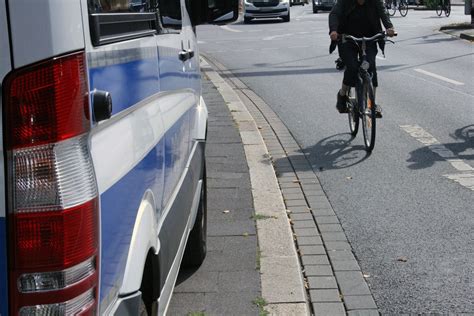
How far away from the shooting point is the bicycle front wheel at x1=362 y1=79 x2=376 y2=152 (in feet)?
27.4

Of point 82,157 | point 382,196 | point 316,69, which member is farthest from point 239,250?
point 316,69

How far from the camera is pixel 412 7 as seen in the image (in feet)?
159

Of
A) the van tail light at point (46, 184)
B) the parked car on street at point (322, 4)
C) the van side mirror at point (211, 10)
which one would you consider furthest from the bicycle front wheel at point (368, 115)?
the parked car on street at point (322, 4)

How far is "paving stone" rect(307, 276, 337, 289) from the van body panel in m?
3.21

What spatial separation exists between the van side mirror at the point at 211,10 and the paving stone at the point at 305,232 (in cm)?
185

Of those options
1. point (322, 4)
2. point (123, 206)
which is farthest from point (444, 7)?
point (123, 206)

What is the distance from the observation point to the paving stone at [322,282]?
4.72 m

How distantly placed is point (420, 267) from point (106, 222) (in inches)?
136

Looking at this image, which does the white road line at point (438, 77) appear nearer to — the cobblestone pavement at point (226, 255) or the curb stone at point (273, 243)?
the curb stone at point (273, 243)

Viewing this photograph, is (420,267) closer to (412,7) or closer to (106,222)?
(106,222)

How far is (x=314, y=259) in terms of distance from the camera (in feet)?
17.2

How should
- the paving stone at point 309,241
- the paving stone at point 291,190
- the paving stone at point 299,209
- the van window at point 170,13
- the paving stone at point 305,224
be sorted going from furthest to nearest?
the paving stone at point 291,190 → the paving stone at point 299,209 → the paving stone at point 305,224 → the paving stone at point 309,241 → the van window at point 170,13

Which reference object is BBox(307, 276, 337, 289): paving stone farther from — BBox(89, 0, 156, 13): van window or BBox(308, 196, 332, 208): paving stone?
BBox(89, 0, 156, 13): van window

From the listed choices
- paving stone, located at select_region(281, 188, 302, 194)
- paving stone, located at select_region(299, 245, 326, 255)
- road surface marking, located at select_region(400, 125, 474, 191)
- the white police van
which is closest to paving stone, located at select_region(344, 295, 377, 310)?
paving stone, located at select_region(299, 245, 326, 255)
